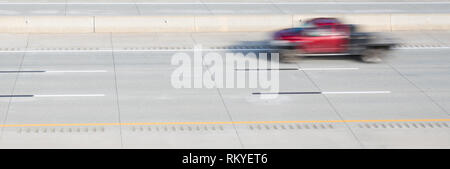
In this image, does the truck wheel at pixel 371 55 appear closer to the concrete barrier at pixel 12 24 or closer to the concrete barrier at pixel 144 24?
the concrete barrier at pixel 144 24

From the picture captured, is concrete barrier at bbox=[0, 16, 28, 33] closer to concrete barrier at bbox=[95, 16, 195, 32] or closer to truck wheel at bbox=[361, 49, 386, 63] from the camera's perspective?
concrete barrier at bbox=[95, 16, 195, 32]

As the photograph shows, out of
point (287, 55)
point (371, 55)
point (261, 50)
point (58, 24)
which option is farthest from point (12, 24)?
point (371, 55)

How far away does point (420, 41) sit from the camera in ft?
98.5

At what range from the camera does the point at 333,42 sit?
86.1 ft

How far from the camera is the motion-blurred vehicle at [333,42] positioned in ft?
85.2

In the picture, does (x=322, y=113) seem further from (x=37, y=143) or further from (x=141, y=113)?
(x=37, y=143)

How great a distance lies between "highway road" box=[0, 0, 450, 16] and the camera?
35812mm

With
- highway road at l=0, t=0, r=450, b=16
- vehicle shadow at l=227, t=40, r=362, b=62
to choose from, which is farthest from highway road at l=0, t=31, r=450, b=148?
highway road at l=0, t=0, r=450, b=16

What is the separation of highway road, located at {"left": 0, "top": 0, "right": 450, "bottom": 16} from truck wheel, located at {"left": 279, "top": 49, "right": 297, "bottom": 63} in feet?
34.8

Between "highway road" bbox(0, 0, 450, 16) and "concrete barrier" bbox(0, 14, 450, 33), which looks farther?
"highway road" bbox(0, 0, 450, 16)

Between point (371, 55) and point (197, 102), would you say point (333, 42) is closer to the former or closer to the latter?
point (371, 55)

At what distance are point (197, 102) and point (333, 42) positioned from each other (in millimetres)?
6580

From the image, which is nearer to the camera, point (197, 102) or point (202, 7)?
point (197, 102)

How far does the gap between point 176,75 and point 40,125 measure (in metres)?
5.81
